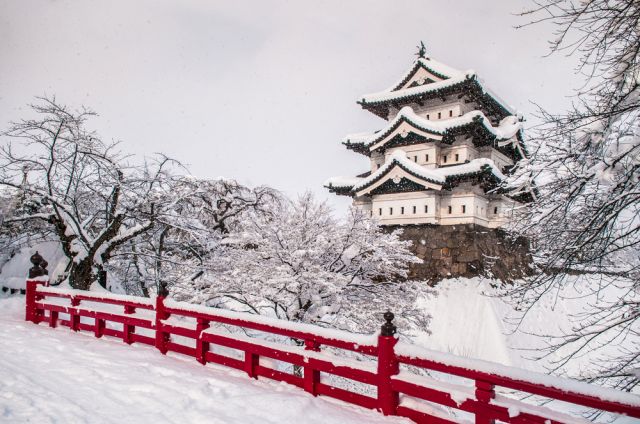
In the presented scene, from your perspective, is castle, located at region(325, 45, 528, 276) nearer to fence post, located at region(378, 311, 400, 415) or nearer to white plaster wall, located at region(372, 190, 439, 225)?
white plaster wall, located at region(372, 190, 439, 225)

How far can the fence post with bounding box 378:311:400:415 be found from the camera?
420 cm

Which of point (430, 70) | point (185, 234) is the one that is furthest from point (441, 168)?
point (185, 234)

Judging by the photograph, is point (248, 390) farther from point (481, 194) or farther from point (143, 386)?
point (481, 194)

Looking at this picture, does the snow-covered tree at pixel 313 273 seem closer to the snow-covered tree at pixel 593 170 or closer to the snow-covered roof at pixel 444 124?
the snow-covered tree at pixel 593 170

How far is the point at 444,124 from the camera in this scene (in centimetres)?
2186

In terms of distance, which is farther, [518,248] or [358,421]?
[518,248]

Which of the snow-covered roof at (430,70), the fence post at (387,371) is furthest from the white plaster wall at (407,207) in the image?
the fence post at (387,371)

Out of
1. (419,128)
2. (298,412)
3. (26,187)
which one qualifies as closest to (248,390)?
(298,412)

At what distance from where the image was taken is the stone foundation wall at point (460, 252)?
65.5ft

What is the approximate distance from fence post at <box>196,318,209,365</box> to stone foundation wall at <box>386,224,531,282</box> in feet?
54.6

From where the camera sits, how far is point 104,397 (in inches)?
167

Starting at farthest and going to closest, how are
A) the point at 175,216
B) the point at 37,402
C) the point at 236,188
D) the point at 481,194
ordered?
the point at 481,194 → the point at 236,188 → the point at 175,216 → the point at 37,402

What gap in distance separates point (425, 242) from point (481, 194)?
4364 mm

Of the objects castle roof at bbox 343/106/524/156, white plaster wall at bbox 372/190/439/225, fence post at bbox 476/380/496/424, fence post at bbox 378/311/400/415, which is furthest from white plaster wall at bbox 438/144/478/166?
fence post at bbox 476/380/496/424
